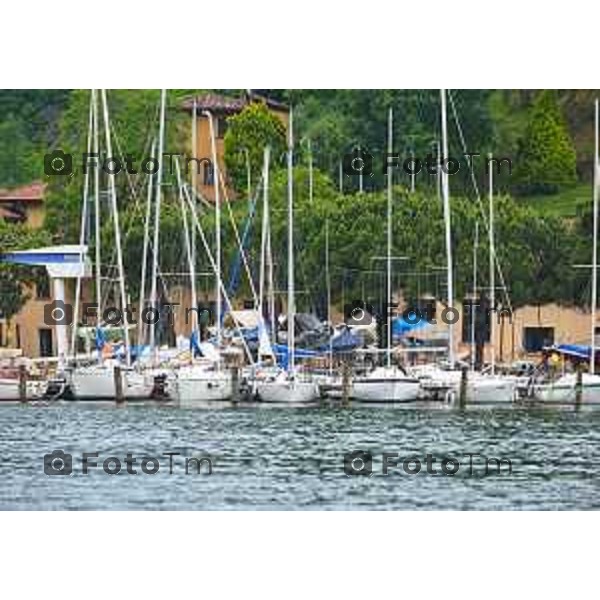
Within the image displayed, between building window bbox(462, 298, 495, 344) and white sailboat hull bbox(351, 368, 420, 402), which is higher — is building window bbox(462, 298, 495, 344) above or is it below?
above

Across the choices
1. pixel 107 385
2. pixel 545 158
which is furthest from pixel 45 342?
pixel 545 158

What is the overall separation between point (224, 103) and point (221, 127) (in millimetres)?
877

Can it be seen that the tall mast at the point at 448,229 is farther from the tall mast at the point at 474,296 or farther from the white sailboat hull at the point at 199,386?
the white sailboat hull at the point at 199,386

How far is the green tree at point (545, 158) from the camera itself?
38.6 feet

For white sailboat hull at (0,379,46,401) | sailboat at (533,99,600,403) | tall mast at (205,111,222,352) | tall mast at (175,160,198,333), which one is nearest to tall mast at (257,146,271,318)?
tall mast at (205,111,222,352)

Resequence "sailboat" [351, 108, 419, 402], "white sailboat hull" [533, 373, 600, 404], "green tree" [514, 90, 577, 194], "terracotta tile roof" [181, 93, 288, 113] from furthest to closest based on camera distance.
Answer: "sailboat" [351, 108, 419, 402], "white sailboat hull" [533, 373, 600, 404], "green tree" [514, 90, 577, 194], "terracotta tile roof" [181, 93, 288, 113]

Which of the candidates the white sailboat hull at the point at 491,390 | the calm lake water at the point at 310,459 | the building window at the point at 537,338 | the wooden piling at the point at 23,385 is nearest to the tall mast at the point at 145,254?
the wooden piling at the point at 23,385

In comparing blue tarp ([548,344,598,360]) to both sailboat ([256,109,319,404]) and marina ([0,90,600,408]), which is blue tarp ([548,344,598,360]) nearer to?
marina ([0,90,600,408])

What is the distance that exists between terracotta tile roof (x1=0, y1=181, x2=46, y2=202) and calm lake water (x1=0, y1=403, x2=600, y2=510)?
3.30 feet

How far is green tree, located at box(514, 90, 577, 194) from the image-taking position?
38.6 feet

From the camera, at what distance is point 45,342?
13914 millimetres

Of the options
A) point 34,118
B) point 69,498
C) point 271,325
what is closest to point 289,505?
point 69,498

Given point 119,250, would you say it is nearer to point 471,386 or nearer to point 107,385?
point 107,385
